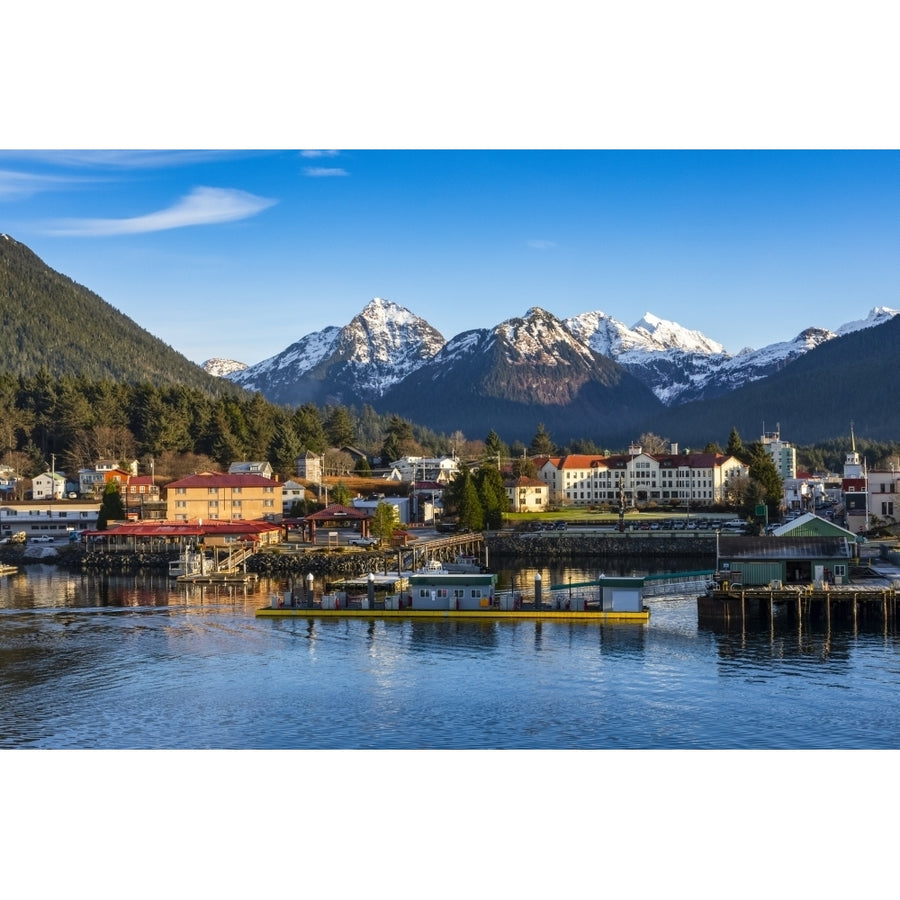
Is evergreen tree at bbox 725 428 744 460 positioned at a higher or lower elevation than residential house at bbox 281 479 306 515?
higher

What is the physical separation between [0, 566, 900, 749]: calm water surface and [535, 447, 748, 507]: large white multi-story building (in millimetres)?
46199

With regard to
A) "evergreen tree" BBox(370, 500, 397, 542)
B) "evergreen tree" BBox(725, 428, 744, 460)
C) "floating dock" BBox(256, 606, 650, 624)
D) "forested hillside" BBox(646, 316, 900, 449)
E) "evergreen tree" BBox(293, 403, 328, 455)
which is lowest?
"floating dock" BBox(256, 606, 650, 624)

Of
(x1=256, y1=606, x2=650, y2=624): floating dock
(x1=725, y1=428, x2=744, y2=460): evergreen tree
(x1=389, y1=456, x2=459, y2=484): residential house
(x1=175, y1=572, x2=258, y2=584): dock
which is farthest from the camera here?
(x1=389, y1=456, x2=459, y2=484): residential house

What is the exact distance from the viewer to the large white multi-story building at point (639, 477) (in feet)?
262

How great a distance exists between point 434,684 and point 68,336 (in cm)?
12385

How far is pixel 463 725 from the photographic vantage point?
68.8 ft

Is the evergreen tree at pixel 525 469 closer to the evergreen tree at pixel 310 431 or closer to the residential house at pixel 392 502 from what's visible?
the residential house at pixel 392 502

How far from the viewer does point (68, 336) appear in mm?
138250

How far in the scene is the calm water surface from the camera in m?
20.4

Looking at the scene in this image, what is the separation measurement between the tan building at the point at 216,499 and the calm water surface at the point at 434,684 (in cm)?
2745

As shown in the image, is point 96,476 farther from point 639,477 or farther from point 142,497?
point 639,477

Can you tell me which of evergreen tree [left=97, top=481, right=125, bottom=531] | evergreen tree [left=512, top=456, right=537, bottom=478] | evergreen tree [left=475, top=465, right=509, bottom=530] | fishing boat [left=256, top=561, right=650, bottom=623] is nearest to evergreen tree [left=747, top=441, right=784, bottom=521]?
evergreen tree [left=475, top=465, right=509, bottom=530]

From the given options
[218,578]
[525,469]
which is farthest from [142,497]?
[525,469]

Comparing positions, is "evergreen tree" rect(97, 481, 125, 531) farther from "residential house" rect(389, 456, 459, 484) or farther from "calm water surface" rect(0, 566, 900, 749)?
"residential house" rect(389, 456, 459, 484)
